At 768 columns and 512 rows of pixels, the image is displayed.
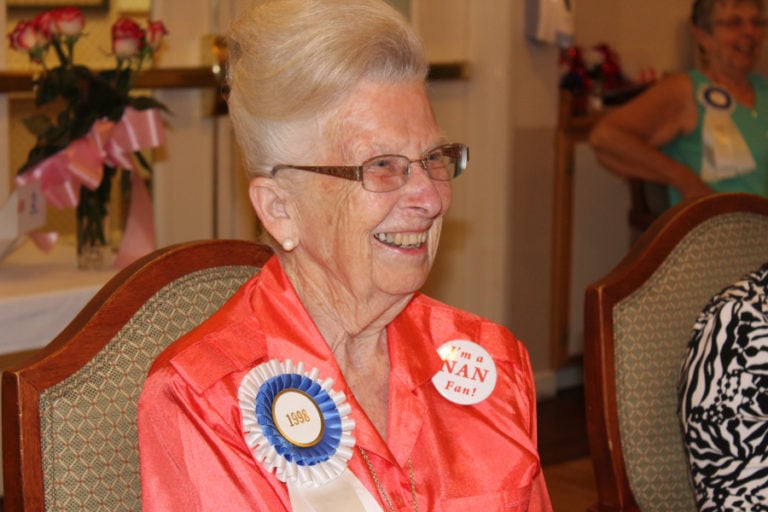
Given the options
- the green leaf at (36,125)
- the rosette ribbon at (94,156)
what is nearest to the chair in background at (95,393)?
the rosette ribbon at (94,156)

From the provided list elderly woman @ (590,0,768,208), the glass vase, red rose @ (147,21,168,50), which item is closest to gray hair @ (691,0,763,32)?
elderly woman @ (590,0,768,208)

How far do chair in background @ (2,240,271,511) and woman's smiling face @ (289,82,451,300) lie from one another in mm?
201

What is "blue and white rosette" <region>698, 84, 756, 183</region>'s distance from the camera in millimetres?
3803

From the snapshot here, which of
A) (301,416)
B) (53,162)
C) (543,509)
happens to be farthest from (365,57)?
(53,162)

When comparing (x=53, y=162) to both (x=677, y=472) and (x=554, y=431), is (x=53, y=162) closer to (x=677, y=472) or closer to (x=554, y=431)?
(x=677, y=472)

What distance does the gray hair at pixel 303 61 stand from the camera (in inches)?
59.7

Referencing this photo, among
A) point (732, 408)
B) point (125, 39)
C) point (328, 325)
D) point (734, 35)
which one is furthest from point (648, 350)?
point (734, 35)

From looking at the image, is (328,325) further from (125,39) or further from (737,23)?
(737,23)

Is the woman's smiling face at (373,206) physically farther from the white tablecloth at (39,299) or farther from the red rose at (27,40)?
the red rose at (27,40)

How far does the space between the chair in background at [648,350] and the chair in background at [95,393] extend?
695mm

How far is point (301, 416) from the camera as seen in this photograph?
148cm

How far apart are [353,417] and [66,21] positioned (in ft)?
5.43

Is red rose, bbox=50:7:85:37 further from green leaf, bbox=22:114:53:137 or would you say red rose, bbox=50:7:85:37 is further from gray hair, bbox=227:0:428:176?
gray hair, bbox=227:0:428:176

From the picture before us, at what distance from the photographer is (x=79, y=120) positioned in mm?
2816
